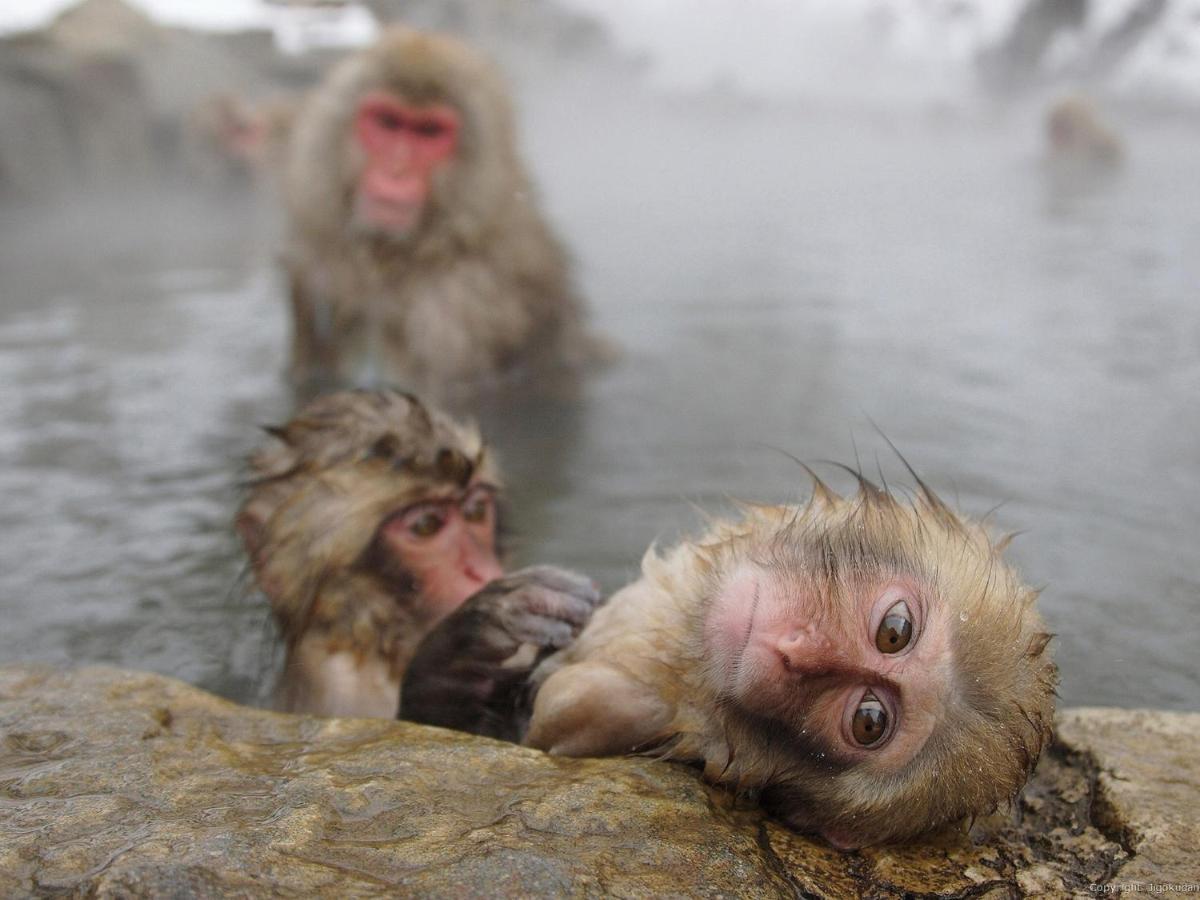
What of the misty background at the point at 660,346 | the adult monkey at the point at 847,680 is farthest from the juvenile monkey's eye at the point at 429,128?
the adult monkey at the point at 847,680

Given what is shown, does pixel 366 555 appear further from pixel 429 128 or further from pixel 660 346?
pixel 660 346

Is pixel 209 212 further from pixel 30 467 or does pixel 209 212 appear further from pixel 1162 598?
pixel 1162 598

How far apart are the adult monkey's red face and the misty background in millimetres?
808

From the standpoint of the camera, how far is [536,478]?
427cm

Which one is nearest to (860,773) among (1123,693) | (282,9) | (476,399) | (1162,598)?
(1123,693)

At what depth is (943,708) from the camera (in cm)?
166

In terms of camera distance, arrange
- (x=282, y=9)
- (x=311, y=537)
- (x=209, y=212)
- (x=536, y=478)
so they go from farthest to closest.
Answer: (x=282, y=9) < (x=209, y=212) < (x=536, y=478) < (x=311, y=537)

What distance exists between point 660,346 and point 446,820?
4.44 m

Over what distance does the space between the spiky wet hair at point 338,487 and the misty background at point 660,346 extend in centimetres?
29

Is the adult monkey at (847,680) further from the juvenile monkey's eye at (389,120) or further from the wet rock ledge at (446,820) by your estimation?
the juvenile monkey's eye at (389,120)

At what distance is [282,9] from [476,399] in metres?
13.5

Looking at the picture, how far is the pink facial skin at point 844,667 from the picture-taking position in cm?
166

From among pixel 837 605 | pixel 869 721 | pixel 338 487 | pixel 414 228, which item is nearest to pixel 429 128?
pixel 414 228

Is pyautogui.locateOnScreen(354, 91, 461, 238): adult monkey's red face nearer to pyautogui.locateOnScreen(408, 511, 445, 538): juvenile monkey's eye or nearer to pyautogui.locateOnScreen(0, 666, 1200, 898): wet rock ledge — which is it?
pyautogui.locateOnScreen(408, 511, 445, 538): juvenile monkey's eye
